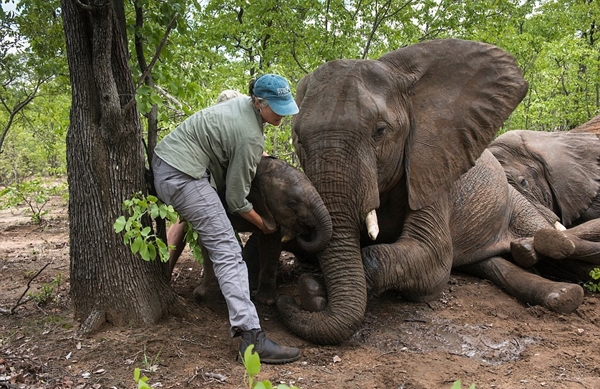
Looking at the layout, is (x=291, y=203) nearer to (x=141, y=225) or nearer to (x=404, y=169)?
(x=141, y=225)

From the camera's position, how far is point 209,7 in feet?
52.6

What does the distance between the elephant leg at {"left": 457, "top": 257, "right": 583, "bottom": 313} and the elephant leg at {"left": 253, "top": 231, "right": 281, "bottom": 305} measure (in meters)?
3.16

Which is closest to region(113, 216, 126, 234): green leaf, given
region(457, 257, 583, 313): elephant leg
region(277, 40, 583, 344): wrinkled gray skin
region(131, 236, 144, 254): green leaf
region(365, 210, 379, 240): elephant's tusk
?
region(131, 236, 144, 254): green leaf

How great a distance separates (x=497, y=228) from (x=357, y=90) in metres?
3.56

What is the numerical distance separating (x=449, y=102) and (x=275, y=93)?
9.54ft

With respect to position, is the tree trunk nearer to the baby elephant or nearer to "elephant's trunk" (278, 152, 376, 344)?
the baby elephant

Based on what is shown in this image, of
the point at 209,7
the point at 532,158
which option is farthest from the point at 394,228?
the point at 209,7

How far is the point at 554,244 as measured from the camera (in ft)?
23.6

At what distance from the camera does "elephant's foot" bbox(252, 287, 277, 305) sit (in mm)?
6391

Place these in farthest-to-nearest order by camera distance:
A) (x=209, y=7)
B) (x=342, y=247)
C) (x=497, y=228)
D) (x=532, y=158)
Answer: (x=209, y=7)
(x=532, y=158)
(x=497, y=228)
(x=342, y=247)

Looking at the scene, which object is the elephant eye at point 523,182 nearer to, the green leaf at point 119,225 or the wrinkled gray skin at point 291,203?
the wrinkled gray skin at point 291,203

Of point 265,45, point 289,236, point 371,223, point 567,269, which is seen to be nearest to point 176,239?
point 289,236

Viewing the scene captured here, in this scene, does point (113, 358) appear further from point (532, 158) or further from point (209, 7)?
point (209, 7)

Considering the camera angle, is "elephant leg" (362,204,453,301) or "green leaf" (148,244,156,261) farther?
"elephant leg" (362,204,453,301)
